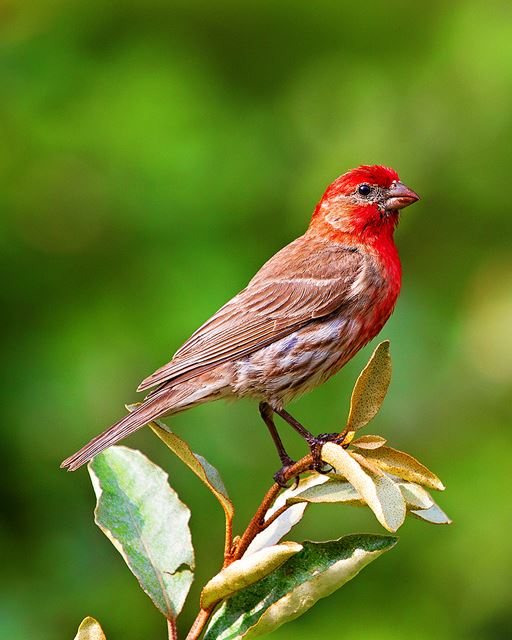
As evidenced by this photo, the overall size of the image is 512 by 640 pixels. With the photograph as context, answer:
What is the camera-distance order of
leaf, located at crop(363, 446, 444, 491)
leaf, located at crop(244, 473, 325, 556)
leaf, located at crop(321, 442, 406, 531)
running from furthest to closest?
leaf, located at crop(244, 473, 325, 556) → leaf, located at crop(363, 446, 444, 491) → leaf, located at crop(321, 442, 406, 531)

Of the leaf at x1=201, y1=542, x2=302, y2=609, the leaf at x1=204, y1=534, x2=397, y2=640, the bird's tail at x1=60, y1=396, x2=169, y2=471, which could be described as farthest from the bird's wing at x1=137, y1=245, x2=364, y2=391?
the leaf at x1=201, y1=542, x2=302, y2=609

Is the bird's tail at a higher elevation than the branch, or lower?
higher

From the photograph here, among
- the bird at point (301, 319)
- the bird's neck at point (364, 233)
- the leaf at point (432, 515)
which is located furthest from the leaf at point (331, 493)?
the bird's neck at point (364, 233)

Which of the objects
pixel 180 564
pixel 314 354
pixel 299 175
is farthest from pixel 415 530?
pixel 180 564

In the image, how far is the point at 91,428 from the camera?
4.23 m

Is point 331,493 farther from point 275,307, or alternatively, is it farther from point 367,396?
point 275,307

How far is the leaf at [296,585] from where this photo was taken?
1.78 m

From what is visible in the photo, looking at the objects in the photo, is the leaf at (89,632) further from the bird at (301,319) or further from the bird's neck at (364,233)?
the bird's neck at (364,233)

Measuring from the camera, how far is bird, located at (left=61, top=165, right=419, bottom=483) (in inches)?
129

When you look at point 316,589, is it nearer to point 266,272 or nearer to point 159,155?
point 266,272

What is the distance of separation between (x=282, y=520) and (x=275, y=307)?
62.4 inches

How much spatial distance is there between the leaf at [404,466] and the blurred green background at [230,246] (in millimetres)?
2044

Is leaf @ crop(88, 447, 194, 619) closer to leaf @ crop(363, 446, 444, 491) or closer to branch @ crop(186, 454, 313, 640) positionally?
branch @ crop(186, 454, 313, 640)

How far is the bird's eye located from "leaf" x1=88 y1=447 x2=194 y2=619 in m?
1.79
